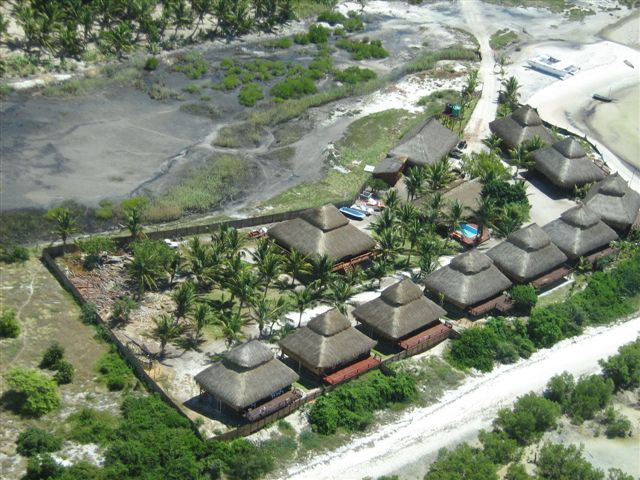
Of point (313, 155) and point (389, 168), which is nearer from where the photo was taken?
point (389, 168)

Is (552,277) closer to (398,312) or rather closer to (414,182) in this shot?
(414,182)

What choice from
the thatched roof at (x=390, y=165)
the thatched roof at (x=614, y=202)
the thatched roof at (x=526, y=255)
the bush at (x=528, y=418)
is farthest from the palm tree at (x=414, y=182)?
the bush at (x=528, y=418)

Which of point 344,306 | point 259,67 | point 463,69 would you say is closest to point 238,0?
point 259,67

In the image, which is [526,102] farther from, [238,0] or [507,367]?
[507,367]

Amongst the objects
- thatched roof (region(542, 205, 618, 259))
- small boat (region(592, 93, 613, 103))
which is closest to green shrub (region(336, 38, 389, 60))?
small boat (region(592, 93, 613, 103))

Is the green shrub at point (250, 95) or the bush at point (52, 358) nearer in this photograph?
the bush at point (52, 358)

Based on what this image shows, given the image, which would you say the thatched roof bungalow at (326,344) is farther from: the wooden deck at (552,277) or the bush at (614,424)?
the wooden deck at (552,277)
